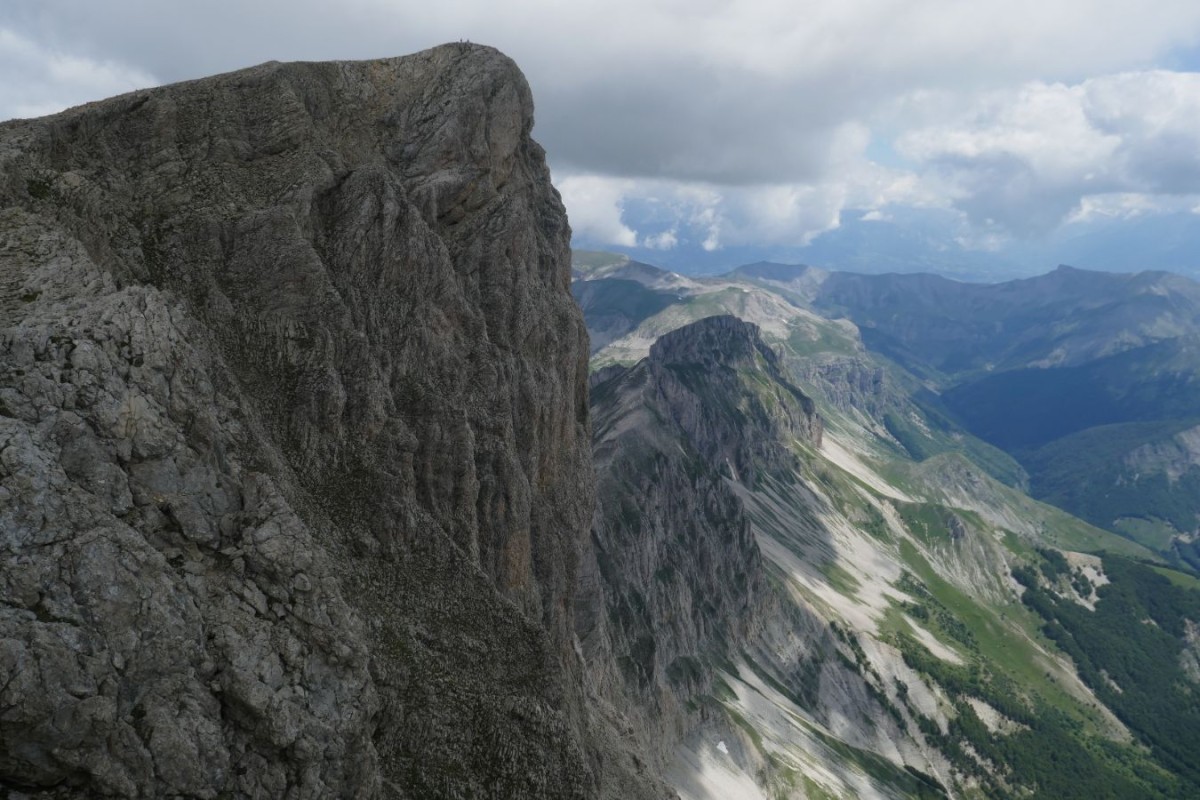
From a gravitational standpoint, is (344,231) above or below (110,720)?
above

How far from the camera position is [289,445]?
38.9 metres

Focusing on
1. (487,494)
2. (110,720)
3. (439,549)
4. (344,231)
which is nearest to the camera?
(110,720)

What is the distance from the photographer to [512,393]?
184ft

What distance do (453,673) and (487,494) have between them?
15.3 meters

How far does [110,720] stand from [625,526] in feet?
478

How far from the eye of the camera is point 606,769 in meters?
51.8

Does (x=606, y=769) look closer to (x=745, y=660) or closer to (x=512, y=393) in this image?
(x=512, y=393)

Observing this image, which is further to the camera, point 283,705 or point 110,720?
point 283,705

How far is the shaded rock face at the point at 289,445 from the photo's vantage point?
23.9 m

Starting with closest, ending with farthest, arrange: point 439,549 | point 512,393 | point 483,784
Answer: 1. point 483,784
2. point 439,549
3. point 512,393

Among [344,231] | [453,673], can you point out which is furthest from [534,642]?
[344,231]

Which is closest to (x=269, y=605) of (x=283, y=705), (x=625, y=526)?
(x=283, y=705)

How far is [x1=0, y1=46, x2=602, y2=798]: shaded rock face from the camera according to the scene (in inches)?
939

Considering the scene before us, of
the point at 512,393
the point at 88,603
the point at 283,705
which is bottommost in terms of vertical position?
the point at 283,705
